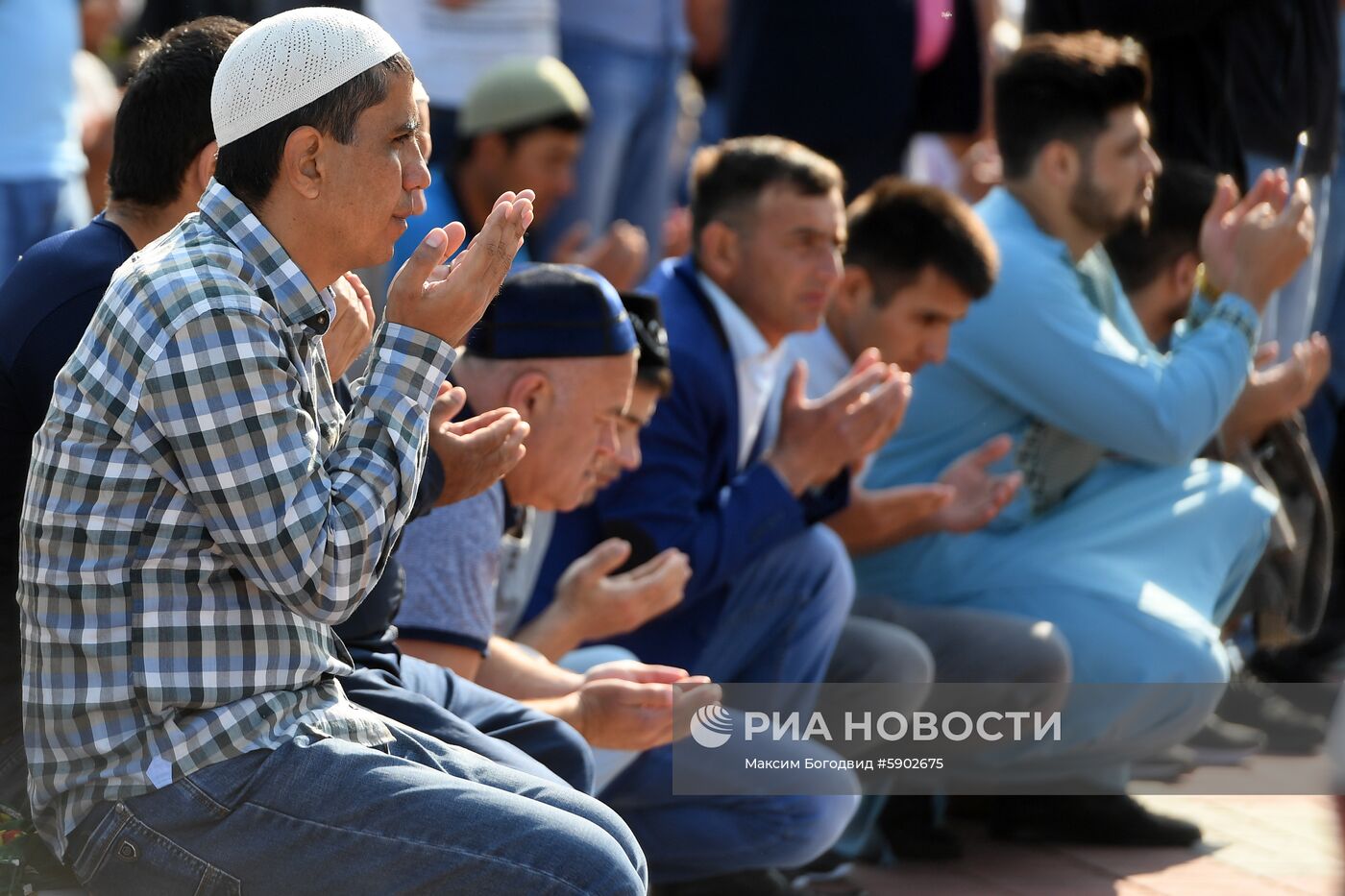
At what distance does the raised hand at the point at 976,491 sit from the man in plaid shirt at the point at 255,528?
2.08 meters

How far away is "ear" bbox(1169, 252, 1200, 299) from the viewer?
4738 millimetres

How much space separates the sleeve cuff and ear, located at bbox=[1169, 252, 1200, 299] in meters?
3.19

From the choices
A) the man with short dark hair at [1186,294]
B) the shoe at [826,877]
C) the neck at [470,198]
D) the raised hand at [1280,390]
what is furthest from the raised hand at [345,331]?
the raised hand at [1280,390]

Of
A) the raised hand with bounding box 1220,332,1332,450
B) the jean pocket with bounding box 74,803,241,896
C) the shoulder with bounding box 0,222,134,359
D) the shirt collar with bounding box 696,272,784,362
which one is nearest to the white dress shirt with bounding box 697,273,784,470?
the shirt collar with bounding box 696,272,784,362

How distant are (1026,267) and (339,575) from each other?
266 cm

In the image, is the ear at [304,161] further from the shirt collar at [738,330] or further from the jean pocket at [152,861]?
the shirt collar at [738,330]

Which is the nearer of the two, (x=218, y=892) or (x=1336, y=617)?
(x=218, y=892)

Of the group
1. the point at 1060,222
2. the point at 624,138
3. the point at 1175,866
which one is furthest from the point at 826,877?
the point at 624,138

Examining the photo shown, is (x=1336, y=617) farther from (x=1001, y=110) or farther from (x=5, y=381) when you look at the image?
(x=5, y=381)

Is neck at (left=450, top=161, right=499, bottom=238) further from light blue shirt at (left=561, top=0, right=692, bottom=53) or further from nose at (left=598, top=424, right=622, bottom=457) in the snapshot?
nose at (left=598, top=424, right=622, bottom=457)

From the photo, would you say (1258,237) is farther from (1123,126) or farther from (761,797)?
(761,797)

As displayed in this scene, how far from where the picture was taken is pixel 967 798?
419 centimetres

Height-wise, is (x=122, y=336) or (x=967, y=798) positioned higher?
(x=122, y=336)

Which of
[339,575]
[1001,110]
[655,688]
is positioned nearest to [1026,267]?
[1001,110]
